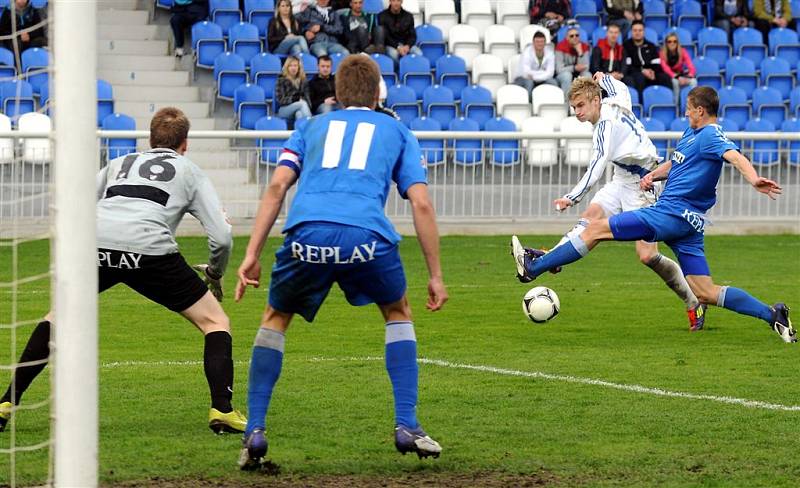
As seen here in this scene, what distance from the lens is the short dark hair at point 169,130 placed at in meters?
7.21

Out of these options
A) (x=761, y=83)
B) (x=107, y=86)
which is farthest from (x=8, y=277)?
(x=761, y=83)

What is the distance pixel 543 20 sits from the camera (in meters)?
23.4

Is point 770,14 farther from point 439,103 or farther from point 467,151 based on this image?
point 467,151

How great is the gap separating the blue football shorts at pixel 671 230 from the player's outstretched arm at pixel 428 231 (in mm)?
4279

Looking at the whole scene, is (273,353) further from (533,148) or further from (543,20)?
(543,20)

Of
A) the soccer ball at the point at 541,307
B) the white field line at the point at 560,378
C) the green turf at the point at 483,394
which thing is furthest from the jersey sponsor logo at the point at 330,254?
the soccer ball at the point at 541,307

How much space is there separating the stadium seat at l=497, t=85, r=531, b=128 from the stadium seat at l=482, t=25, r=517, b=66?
1.45 metres

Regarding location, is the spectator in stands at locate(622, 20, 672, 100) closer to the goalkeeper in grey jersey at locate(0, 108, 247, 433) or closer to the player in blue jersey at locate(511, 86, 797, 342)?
the player in blue jersey at locate(511, 86, 797, 342)

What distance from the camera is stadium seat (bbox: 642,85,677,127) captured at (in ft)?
71.8

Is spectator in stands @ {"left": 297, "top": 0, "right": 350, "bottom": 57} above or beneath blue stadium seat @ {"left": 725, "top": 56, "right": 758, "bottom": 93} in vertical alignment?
above

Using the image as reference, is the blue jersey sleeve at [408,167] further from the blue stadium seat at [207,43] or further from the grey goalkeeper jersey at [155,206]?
the blue stadium seat at [207,43]

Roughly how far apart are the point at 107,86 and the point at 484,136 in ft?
18.9

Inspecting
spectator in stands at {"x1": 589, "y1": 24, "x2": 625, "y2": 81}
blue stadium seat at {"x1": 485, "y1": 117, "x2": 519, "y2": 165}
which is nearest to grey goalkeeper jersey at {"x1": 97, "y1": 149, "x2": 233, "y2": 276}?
blue stadium seat at {"x1": 485, "y1": 117, "x2": 519, "y2": 165}

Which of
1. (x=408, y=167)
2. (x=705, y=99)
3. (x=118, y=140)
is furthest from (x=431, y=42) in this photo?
(x=408, y=167)
